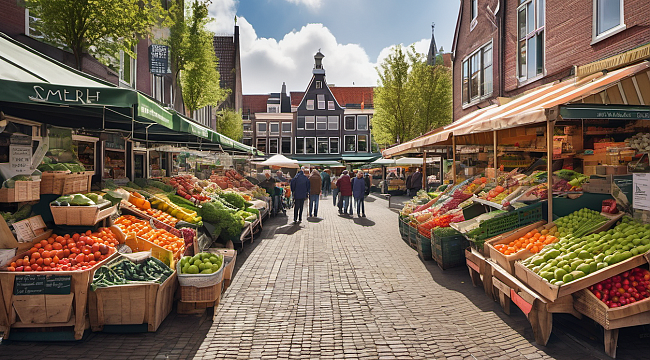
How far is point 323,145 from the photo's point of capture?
46156 millimetres

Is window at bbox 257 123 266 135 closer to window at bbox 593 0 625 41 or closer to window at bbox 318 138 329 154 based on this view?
window at bbox 318 138 329 154

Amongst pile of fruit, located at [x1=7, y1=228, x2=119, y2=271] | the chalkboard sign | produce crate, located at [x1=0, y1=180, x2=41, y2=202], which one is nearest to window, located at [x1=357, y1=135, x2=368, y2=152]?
pile of fruit, located at [x1=7, y1=228, x2=119, y2=271]

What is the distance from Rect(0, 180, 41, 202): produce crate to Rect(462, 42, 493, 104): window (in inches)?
545

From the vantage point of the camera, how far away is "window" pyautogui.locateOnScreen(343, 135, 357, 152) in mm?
46000

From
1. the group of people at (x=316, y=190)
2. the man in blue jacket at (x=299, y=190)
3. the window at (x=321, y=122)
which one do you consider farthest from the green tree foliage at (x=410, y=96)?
the window at (x=321, y=122)

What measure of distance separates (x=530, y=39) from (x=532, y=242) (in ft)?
28.3

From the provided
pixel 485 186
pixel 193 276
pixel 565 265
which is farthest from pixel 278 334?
pixel 485 186

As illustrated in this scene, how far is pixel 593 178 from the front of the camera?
5.78 m

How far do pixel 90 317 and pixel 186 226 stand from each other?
10.1 feet

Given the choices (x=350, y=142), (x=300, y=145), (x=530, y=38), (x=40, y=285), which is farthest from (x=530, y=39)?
(x=300, y=145)

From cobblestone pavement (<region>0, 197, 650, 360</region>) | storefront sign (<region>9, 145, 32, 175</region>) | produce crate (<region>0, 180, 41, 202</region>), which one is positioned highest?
storefront sign (<region>9, 145, 32, 175</region>)

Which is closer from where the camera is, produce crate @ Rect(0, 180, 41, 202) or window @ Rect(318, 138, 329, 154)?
produce crate @ Rect(0, 180, 41, 202)

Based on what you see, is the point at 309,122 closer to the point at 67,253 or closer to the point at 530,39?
the point at 530,39

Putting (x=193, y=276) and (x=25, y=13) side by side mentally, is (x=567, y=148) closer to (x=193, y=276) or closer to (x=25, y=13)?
(x=193, y=276)
